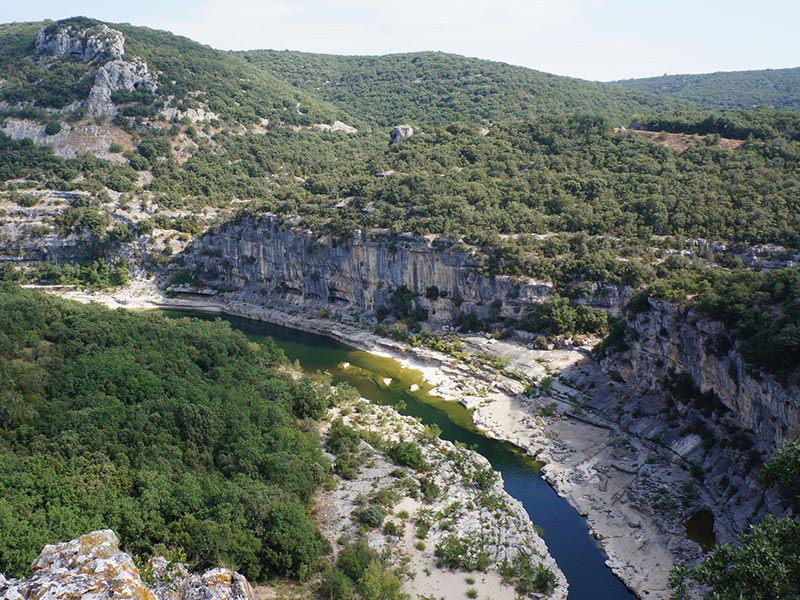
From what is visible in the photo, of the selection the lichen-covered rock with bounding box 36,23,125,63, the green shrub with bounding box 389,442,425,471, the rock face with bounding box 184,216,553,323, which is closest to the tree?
the green shrub with bounding box 389,442,425,471

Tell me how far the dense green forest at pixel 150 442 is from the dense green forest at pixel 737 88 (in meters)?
92.3

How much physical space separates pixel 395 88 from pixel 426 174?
69.1m

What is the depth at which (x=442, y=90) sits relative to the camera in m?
125

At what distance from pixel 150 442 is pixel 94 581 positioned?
1682 cm

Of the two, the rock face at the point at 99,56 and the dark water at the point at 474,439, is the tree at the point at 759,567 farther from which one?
the rock face at the point at 99,56

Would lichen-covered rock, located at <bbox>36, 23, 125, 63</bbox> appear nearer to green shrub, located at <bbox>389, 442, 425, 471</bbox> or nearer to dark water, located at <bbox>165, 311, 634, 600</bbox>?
dark water, located at <bbox>165, 311, 634, 600</bbox>

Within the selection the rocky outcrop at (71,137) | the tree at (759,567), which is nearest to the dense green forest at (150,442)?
the tree at (759,567)

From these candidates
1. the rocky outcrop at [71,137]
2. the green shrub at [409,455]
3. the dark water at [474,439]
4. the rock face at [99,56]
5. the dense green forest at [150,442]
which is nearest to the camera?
the dense green forest at [150,442]

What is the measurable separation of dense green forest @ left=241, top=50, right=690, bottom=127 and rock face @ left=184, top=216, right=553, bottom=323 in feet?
145

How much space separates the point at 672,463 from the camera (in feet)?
121

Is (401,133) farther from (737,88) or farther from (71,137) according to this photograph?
(737,88)

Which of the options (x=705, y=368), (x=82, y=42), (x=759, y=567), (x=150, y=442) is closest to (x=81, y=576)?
(x=150, y=442)

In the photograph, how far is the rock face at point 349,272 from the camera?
→ 59469 mm

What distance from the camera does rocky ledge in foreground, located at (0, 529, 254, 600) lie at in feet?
52.3
